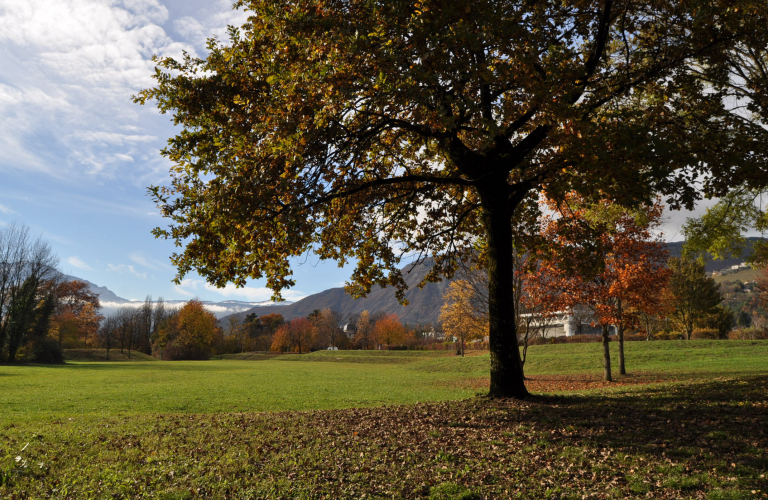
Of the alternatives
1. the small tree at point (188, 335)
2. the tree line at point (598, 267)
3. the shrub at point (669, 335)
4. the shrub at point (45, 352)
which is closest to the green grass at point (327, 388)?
the tree line at point (598, 267)

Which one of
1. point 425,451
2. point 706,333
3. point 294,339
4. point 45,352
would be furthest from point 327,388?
point 294,339

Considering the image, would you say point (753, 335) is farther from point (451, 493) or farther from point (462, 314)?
point (451, 493)

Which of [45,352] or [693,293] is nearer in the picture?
[693,293]

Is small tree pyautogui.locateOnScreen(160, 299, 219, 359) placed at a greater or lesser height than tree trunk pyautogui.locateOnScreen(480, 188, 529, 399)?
lesser

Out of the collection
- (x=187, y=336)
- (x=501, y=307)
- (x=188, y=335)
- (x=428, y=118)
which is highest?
(x=428, y=118)

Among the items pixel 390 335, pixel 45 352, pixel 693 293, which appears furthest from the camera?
pixel 390 335

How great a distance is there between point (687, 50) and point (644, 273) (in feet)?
42.5

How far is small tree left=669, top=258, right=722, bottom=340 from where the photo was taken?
168 feet

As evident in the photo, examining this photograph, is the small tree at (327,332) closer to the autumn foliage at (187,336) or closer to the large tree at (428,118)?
the autumn foliage at (187,336)

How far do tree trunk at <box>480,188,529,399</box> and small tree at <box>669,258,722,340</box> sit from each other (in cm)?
4921

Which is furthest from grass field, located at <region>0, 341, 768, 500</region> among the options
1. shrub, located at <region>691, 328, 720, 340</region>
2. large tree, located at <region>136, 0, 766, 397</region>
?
shrub, located at <region>691, 328, 720, 340</region>

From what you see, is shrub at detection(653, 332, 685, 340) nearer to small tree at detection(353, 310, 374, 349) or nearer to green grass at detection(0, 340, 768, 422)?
green grass at detection(0, 340, 768, 422)

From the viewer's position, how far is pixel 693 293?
51562 millimetres

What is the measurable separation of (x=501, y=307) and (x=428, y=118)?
5711mm
